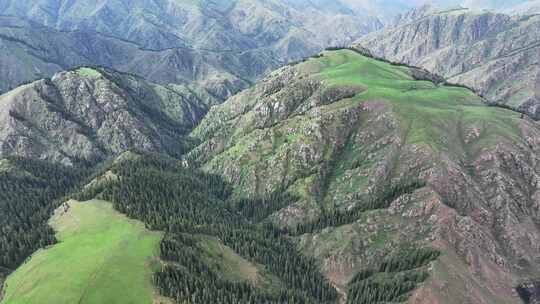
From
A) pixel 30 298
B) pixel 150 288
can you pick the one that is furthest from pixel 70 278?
pixel 150 288

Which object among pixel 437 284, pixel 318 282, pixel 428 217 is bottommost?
pixel 318 282

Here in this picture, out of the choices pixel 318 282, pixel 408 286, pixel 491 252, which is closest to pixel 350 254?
pixel 318 282

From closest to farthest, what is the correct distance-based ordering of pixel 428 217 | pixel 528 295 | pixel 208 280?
pixel 208 280
pixel 528 295
pixel 428 217

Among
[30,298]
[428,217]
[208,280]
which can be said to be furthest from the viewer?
[428,217]

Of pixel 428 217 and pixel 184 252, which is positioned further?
Result: pixel 428 217

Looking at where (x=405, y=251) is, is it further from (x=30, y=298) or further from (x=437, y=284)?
(x=30, y=298)

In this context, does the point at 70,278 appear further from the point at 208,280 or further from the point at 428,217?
the point at 428,217

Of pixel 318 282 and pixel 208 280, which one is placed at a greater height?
pixel 208 280
